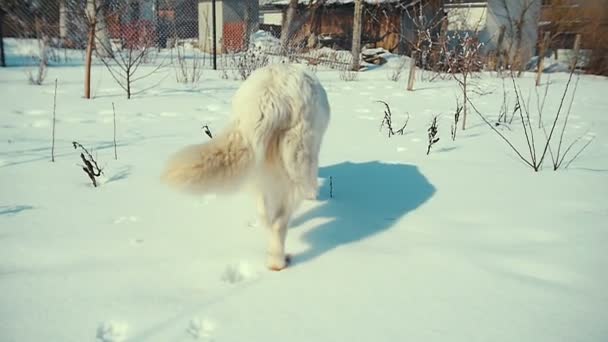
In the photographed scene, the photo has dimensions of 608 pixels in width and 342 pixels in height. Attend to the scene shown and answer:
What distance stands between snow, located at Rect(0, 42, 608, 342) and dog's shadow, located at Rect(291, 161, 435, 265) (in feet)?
0.05

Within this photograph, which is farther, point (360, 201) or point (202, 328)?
point (360, 201)

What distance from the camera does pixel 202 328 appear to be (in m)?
1.57

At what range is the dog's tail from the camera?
1.57m

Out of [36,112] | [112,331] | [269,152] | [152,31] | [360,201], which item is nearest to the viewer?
[112,331]

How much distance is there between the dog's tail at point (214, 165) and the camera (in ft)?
5.16

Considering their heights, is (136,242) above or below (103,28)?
below

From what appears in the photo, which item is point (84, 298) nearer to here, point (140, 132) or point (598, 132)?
point (140, 132)

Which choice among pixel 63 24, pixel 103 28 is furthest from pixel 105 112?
pixel 63 24

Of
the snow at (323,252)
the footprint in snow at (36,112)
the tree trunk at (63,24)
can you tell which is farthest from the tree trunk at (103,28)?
the tree trunk at (63,24)

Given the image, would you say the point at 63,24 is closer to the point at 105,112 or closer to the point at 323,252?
the point at 105,112

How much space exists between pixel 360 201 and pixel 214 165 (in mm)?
1535

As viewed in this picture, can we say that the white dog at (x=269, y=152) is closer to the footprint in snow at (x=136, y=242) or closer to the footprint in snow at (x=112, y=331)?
the footprint in snow at (x=112, y=331)

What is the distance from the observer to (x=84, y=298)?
67.2 inches

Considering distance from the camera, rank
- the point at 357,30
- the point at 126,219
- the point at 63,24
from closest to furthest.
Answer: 1. the point at 126,219
2. the point at 357,30
3. the point at 63,24
